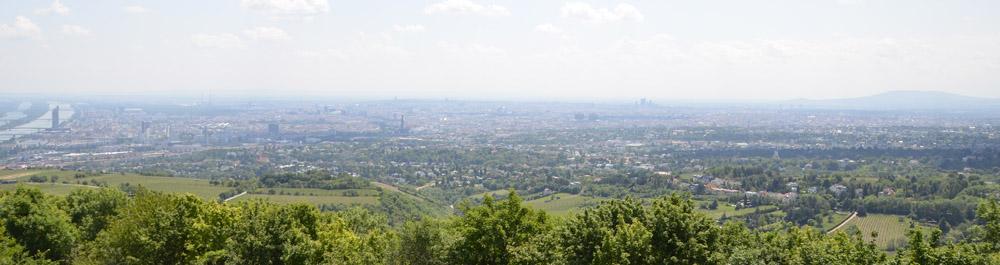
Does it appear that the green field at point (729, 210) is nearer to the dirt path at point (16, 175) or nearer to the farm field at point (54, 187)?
the farm field at point (54, 187)

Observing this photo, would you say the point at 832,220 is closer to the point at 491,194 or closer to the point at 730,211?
the point at 730,211

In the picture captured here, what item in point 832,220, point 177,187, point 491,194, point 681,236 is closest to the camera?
point 681,236

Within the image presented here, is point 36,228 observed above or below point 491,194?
above

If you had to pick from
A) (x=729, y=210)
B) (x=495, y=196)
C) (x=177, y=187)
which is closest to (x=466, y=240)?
(x=729, y=210)

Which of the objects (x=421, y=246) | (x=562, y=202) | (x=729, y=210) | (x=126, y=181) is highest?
(x=421, y=246)

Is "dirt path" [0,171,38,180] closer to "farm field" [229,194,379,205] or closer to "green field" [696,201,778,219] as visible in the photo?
"farm field" [229,194,379,205]

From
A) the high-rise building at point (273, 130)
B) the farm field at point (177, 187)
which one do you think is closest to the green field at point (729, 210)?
the farm field at point (177, 187)

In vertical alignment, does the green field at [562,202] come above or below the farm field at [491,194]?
above
